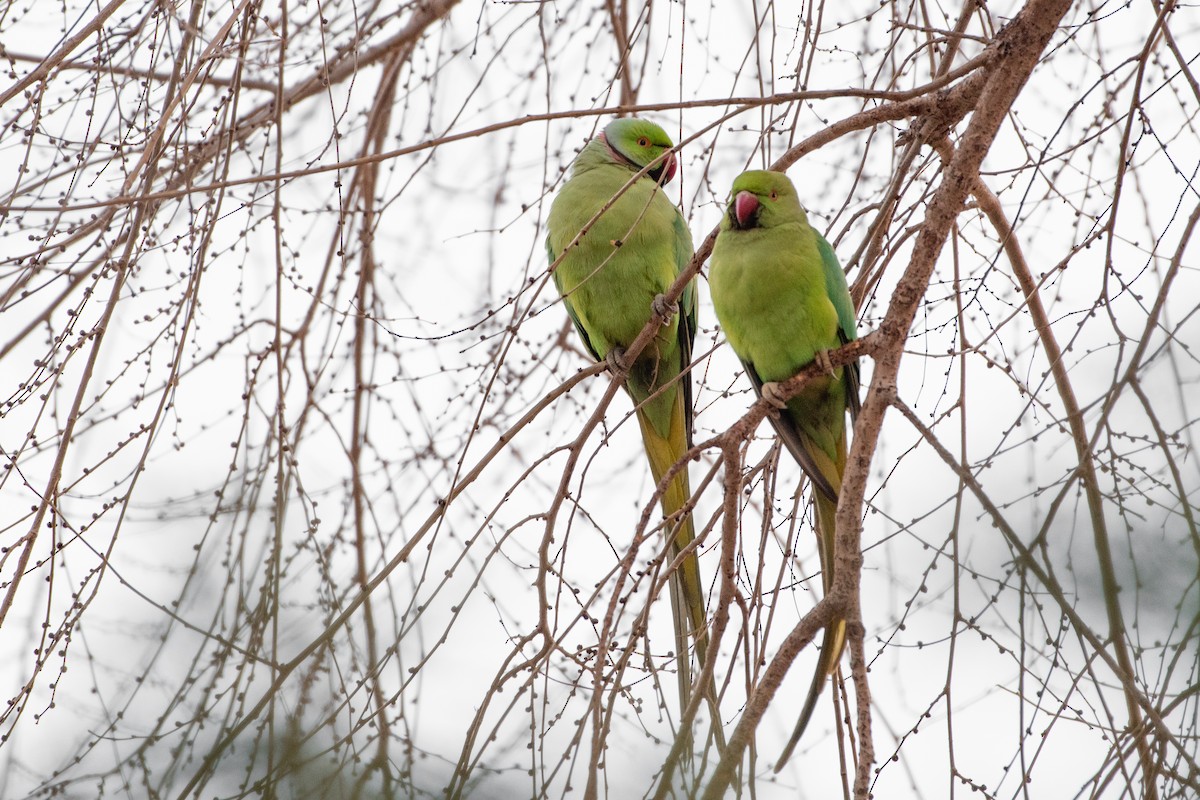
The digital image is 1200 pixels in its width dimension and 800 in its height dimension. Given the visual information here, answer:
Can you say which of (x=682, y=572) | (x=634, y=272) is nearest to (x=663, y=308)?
(x=634, y=272)

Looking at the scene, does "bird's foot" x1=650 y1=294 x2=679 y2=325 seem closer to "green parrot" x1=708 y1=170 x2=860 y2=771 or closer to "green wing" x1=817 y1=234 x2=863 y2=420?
"green parrot" x1=708 y1=170 x2=860 y2=771

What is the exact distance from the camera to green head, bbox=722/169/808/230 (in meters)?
2.69

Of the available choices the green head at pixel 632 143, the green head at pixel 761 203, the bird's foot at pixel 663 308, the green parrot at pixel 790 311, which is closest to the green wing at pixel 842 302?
the green parrot at pixel 790 311

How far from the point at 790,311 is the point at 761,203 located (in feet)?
0.91

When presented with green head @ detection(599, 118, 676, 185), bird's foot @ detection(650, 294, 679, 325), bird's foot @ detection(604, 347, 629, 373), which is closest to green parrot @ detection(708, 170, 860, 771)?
bird's foot @ detection(650, 294, 679, 325)

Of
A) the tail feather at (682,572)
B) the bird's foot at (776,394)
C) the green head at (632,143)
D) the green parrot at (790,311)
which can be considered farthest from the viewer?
the green head at (632,143)

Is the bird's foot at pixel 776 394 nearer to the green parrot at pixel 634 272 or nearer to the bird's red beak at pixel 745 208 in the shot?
the bird's red beak at pixel 745 208

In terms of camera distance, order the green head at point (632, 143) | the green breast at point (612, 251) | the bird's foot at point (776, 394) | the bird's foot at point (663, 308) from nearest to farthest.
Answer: the bird's foot at point (776, 394), the bird's foot at point (663, 308), the green breast at point (612, 251), the green head at point (632, 143)

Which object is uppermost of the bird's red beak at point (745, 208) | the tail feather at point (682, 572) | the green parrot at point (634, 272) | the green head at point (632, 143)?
the green head at point (632, 143)

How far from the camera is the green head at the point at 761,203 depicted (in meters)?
2.69

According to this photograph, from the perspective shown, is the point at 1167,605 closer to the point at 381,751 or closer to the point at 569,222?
A: the point at 381,751

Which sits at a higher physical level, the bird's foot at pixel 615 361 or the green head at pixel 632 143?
the green head at pixel 632 143

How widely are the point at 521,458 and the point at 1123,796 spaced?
7.09ft

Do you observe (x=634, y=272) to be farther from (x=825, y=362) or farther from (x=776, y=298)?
(x=825, y=362)
